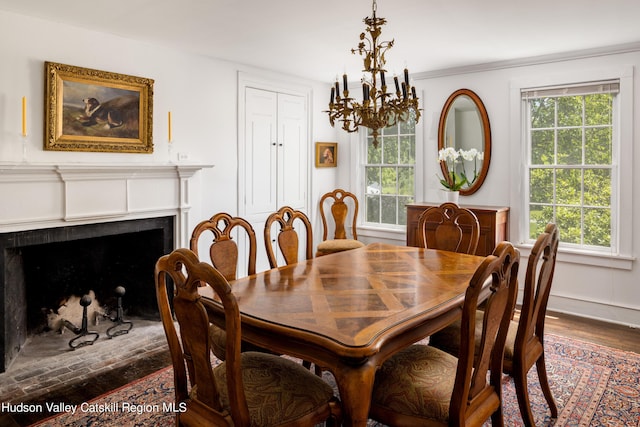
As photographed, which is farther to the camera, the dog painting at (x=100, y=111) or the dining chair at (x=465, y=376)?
the dog painting at (x=100, y=111)

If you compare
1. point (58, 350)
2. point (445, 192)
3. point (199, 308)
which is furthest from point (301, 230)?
point (199, 308)

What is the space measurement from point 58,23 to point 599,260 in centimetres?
491

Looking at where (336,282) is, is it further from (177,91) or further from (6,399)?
(177,91)

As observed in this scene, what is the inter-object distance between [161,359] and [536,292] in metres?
2.51

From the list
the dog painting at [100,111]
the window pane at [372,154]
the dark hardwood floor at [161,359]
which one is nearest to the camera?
the dark hardwood floor at [161,359]

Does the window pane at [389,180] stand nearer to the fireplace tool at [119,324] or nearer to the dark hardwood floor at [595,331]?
the dark hardwood floor at [595,331]

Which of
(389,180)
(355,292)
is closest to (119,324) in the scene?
(355,292)

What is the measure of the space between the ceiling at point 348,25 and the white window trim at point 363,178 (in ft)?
3.55

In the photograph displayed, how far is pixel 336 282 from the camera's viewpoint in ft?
7.84

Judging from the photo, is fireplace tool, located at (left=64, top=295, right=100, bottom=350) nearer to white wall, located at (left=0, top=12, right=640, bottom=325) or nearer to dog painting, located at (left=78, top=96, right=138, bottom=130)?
white wall, located at (left=0, top=12, right=640, bottom=325)

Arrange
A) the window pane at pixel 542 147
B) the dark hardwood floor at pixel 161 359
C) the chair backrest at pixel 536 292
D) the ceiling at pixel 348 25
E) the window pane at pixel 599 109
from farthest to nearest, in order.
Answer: the window pane at pixel 542 147, the window pane at pixel 599 109, the ceiling at pixel 348 25, the dark hardwood floor at pixel 161 359, the chair backrest at pixel 536 292

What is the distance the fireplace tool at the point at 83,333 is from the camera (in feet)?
11.5

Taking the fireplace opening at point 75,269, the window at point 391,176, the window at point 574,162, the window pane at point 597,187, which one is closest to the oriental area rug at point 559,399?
the fireplace opening at point 75,269

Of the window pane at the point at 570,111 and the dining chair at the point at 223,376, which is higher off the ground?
the window pane at the point at 570,111
